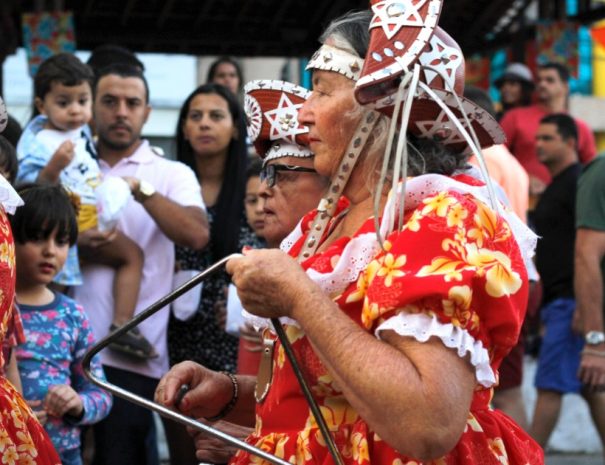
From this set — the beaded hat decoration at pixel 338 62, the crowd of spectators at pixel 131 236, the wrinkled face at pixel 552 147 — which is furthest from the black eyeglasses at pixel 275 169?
the wrinkled face at pixel 552 147

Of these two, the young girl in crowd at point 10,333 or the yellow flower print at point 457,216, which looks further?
the young girl in crowd at point 10,333

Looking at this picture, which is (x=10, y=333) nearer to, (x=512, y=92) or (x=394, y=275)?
(x=394, y=275)

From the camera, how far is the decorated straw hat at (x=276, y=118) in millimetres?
3746

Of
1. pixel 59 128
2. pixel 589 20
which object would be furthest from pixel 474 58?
pixel 59 128

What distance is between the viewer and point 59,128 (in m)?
5.46

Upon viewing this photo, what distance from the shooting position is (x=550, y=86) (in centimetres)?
895

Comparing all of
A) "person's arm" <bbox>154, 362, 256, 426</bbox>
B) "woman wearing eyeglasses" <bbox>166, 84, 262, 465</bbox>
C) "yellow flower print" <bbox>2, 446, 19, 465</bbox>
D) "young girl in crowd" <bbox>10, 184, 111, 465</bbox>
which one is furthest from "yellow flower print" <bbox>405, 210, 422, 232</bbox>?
"woman wearing eyeglasses" <bbox>166, 84, 262, 465</bbox>

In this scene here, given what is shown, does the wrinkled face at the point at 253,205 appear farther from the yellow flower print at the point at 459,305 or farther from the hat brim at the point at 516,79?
the hat brim at the point at 516,79

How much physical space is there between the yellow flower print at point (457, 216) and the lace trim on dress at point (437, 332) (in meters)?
0.20

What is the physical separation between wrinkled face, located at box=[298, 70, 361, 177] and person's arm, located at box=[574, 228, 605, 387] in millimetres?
3697

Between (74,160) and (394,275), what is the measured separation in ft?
9.62

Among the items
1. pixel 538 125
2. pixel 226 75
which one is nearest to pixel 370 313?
pixel 226 75

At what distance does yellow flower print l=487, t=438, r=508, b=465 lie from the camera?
111 inches

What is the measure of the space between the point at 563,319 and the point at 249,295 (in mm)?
4649
